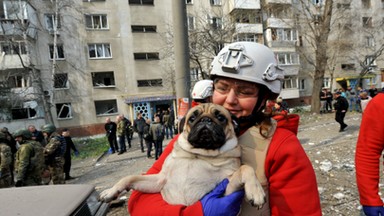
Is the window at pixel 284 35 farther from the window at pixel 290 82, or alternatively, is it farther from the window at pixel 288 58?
the window at pixel 290 82

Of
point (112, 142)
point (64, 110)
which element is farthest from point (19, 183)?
point (64, 110)

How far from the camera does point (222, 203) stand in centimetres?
137

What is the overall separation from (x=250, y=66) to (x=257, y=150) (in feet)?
1.86

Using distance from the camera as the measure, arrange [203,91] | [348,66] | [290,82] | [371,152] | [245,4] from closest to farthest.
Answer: [371,152], [203,91], [245,4], [290,82], [348,66]

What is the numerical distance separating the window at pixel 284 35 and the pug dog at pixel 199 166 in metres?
30.9

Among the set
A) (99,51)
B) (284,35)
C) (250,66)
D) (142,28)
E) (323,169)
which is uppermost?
(142,28)

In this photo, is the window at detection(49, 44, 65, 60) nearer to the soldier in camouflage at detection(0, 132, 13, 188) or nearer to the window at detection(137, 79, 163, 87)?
the window at detection(137, 79, 163, 87)

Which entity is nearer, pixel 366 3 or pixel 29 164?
pixel 29 164

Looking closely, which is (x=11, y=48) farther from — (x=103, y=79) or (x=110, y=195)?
(x=110, y=195)

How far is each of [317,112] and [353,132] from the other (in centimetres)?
924

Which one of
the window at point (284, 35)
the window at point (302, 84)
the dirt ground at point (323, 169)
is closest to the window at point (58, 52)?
the dirt ground at point (323, 169)

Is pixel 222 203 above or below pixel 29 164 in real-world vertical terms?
above

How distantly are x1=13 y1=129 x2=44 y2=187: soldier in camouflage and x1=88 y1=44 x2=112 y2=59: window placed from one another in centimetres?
1995

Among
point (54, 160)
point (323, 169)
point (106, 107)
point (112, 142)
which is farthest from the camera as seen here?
point (106, 107)
